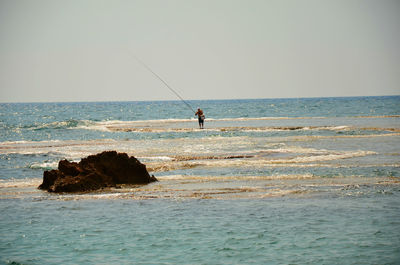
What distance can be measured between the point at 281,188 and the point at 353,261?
6.63 m

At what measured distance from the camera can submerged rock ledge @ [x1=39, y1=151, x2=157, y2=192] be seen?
15086 millimetres

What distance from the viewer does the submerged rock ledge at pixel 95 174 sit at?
15.1 metres

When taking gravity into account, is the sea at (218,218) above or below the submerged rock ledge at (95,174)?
below

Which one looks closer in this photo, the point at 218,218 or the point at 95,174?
the point at 218,218

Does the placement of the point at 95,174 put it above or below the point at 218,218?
above

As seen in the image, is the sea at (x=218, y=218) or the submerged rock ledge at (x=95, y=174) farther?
the submerged rock ledge at (x=95, y=174)

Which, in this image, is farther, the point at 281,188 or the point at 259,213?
the point at 281,188

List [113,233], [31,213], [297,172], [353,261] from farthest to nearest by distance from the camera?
1. [297,172]
2. [31,213]
3. [113,233]
4. [353,261]

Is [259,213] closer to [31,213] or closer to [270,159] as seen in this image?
[31,213]

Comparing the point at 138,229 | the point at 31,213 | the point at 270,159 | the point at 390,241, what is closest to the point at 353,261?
the point at 390,241

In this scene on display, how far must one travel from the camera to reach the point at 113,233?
33.0 ft

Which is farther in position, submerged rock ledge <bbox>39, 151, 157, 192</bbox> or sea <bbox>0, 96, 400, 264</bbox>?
submerged rock ledge <bbox>39, 151, 157, 192</bbox>

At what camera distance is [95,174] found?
51.0 ft

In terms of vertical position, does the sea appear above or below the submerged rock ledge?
below
